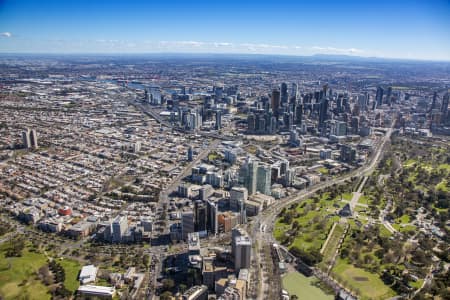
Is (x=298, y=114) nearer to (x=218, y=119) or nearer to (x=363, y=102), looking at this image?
(x=218, y=119)

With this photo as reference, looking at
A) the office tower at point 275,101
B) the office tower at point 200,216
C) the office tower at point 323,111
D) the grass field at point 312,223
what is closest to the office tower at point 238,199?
the grass field at point 312,223

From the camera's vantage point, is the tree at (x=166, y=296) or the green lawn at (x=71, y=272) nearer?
the tree at (x=166, y=296)

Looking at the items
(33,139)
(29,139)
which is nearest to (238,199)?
(33,139)

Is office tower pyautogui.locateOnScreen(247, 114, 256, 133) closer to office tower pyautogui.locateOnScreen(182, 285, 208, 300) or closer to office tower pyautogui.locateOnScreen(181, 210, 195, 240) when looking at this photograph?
office tower pyautogui.locateOnScreen(181, 210, 195, 240)

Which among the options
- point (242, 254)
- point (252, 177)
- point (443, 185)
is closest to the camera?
point (242, 254)

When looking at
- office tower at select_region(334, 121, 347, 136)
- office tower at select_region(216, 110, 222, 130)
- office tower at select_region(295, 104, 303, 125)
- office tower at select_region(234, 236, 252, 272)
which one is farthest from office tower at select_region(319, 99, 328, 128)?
office tower at select_region(234, 236, 252, 272)

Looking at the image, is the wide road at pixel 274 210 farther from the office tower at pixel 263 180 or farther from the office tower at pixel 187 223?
the office tower at pixel 187 223

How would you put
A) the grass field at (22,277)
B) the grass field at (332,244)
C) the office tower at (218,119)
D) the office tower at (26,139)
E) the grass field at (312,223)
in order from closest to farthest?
the grass field at (22,277), the grass field at (332,244), the grass field at (312,223), the office tower at (26,139), the office tower at (218,119)

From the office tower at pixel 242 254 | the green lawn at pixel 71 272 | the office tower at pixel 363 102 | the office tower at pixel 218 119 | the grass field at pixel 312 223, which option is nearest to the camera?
the green lawn at pixel 71 272
